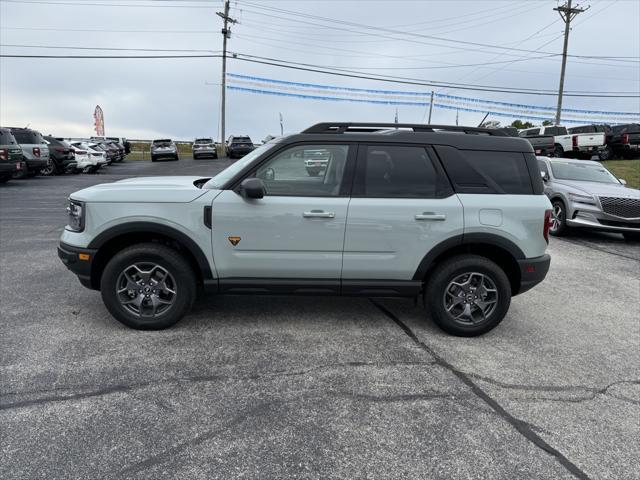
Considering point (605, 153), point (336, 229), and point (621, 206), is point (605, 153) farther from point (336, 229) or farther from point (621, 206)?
point (336, 229)

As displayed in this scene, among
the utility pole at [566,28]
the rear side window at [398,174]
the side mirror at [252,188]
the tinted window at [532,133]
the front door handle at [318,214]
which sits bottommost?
the front door handle at [318,214]

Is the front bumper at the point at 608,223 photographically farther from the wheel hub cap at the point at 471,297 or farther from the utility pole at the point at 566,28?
the utility pole at the point at 566,28

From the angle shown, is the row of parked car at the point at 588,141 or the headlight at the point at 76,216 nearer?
the headlight at the point at 76,216

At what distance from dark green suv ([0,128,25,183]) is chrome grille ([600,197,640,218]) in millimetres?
17387

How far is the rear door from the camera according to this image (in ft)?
13.5

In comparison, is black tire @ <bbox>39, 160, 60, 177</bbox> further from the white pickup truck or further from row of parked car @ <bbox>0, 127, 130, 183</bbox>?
the white pickup truck

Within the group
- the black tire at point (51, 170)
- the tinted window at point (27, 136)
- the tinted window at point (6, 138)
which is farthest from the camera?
the black tire at point (51, 170)

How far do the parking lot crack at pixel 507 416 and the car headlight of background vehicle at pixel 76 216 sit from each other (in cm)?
306

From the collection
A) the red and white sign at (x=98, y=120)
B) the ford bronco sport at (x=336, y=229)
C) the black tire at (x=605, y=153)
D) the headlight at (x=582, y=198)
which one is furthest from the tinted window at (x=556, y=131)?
the red and white sign at (x=98, y=120)

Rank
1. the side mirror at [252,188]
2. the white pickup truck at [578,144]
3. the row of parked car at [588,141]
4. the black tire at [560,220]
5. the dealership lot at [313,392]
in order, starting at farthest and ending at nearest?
the row of parked car at [588,141] → the white pickup truck at [578,144] → the black tire at [560,220] → the side mirror at [252,188] → the dealership lot at [313,392]

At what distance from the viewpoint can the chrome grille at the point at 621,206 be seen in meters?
8.88

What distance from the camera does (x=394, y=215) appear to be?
4.10 metres

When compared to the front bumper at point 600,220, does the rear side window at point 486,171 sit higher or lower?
higher

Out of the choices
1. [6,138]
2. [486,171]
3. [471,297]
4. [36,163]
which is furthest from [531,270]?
[36,163]
